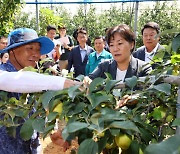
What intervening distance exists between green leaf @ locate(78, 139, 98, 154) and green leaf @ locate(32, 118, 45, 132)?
0.49ft

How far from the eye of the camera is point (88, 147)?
0.58 meters

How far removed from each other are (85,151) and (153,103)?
0.27 metres

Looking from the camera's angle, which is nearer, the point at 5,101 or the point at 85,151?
the point at 85,151

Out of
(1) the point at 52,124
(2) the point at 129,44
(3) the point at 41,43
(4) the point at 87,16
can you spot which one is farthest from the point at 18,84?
(4) the point at 87,16

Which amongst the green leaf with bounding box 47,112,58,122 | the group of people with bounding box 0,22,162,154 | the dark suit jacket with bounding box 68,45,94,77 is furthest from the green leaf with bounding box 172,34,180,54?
the dark suit jacket with bounding box 68,45,94,77

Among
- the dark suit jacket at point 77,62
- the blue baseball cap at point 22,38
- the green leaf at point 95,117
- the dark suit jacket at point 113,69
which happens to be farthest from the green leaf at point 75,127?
the dark suit jacket at point 77,62

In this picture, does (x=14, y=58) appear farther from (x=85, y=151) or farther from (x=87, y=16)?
(x=87, y=16)

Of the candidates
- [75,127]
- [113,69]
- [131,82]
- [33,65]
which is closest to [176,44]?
→ [131,82]

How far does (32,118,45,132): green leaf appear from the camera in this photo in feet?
2.32

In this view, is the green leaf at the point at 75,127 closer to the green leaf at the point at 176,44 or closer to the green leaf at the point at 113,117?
the green leaf at the point at 113,117

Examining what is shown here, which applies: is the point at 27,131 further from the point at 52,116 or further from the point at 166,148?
the point at 166,148

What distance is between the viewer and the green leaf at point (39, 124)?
71cm

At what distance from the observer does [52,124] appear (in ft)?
2.41

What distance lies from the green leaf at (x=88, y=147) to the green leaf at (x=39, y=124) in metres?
0.15
